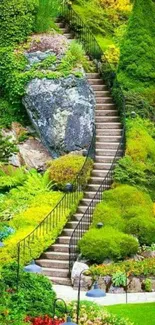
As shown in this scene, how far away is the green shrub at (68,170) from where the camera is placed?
81.5 feet

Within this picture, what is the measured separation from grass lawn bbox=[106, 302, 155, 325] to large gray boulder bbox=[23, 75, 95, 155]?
10.1 meters

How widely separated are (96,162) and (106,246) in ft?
18.6

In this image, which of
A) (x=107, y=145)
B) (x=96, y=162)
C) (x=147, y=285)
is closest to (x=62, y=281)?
(x=147, y=285)

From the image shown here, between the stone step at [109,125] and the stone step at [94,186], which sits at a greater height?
the stone step at [109,125]

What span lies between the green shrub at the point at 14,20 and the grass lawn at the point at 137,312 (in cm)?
1391

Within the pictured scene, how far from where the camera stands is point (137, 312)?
17.2m

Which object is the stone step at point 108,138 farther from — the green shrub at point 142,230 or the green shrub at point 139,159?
the green shrub at point 142,230

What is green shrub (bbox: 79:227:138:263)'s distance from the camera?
20844 mm

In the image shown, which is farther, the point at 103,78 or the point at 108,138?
the point at 103,78

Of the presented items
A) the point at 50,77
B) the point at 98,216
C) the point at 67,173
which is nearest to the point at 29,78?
the point at 50,77

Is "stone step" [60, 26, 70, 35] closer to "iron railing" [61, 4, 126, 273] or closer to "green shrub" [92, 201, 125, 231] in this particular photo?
"iron railing" [61, 4, 126, 273]

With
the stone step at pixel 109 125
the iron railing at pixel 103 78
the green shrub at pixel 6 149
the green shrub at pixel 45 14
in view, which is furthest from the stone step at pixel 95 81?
the green shrub at pixel 6 149

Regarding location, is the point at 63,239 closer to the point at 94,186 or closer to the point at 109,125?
the point at 94,186

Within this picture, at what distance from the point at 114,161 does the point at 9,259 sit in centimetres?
603
